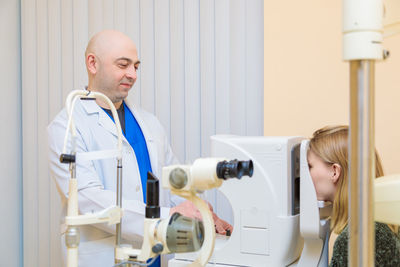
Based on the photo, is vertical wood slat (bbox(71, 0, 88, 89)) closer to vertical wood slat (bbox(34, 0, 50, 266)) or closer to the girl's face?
vertical wood slat (bbox(34, 0, 50, 266))

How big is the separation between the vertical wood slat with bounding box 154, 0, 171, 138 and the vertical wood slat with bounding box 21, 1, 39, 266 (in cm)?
78

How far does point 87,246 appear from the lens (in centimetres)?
184

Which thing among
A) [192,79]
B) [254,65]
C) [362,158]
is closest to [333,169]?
[362,158]

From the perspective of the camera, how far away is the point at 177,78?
2.60 metres

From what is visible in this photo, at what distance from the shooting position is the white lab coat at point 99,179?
178 centimetres

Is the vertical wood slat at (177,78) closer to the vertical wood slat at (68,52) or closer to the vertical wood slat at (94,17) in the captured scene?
the vertical wood slat at (94,17)

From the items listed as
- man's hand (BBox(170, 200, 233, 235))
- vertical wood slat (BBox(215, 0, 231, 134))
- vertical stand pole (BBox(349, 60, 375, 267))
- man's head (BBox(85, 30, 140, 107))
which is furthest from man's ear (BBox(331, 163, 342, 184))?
vertical wood slat (BBox(215, 0, 231, 134))

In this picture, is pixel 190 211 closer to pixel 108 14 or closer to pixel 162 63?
pixel 162 63

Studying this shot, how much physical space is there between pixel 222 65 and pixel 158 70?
1.19 ft

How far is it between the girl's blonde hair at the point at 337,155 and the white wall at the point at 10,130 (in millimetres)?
2091

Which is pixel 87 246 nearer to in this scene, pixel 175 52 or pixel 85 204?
pixel 85 204

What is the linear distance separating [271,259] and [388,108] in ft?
3.70

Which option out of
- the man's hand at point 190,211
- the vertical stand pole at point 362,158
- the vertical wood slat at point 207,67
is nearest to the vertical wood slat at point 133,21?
the vertical wood slat at point 207,67

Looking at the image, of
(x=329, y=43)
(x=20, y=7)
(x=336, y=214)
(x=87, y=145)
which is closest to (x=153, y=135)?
(x=87, y=145)
